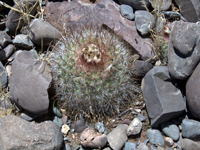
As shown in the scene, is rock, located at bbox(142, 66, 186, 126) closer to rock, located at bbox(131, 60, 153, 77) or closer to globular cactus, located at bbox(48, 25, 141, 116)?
rock, located at bbox(131, 60, 153, 77)

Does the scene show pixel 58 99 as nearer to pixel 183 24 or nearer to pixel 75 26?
pixel 75 26

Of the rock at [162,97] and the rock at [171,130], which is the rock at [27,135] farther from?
the rock at [171,130]

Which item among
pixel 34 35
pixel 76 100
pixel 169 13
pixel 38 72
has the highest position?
pixel 169 13

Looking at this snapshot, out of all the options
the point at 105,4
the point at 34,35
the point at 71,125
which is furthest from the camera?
the point at 105,4

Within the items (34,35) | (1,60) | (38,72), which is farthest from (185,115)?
(1,60)

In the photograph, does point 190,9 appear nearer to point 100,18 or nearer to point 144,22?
point 144,22

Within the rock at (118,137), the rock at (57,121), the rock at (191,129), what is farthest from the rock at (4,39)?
the rock at (191,129)
